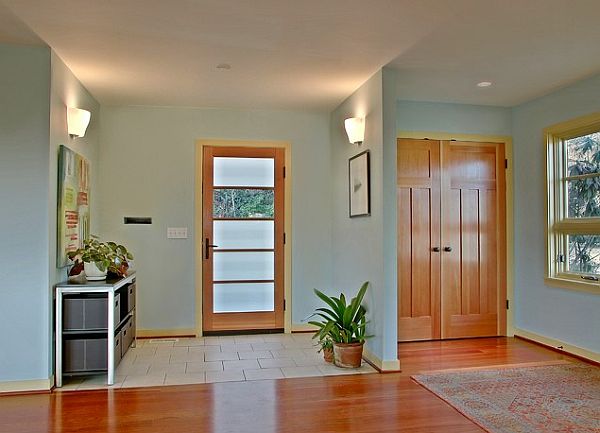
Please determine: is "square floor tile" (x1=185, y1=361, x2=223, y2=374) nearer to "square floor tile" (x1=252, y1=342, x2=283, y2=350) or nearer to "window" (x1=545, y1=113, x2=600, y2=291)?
"square floor tile" (x1=252, y1=342, x2=283, y2=350)

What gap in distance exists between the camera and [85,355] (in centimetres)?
362

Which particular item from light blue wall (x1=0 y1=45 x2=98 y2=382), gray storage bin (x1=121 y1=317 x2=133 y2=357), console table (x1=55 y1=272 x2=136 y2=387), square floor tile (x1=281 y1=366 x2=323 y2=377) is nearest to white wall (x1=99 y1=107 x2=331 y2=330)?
gray storage bin (x1=121 y1=317 x2=133 y2=357)

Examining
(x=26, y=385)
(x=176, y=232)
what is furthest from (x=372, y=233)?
(x=26, y=385)

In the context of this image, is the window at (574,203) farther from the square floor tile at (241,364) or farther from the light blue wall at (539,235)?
the square floor tile at (241,364)

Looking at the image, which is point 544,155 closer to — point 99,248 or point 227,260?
point 227,260

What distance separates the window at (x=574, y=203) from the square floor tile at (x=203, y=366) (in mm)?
3131

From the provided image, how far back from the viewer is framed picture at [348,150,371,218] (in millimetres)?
4340

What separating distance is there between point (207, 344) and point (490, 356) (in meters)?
2.62

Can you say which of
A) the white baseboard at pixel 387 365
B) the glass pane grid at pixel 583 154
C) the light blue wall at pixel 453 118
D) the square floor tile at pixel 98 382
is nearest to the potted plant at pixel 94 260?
the square floor tile at pixel 98 382

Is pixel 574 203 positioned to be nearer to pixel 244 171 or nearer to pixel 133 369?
pixel 244 171

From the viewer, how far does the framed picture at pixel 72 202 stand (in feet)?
12.1

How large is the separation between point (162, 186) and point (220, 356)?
1881 mm

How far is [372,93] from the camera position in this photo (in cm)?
425

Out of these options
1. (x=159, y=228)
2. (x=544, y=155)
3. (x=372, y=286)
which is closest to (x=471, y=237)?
(x=544, y=155)
